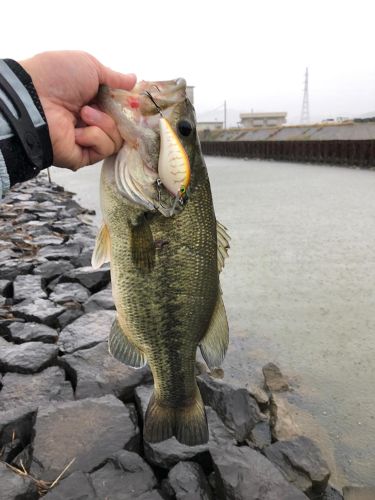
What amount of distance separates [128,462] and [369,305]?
340cm

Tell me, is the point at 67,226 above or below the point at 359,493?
above

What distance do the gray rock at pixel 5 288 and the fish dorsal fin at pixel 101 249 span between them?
3.37 metres

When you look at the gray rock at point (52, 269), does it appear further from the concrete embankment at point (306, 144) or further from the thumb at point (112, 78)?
the concrete embankment at point (306, 144)

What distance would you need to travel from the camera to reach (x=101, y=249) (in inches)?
87.7

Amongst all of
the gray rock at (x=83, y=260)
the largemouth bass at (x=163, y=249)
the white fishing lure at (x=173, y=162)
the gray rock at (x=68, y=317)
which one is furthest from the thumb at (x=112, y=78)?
the gray rock at (x=83, y=260)

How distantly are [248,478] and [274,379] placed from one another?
4.61 ft

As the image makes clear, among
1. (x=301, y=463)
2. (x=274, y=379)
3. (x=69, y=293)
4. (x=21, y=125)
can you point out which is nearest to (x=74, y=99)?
(x=21, y=125)

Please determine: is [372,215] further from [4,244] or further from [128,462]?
[128,462]

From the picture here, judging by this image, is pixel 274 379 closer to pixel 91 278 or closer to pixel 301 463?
pixel 301 463

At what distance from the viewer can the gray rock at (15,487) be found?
222 cm

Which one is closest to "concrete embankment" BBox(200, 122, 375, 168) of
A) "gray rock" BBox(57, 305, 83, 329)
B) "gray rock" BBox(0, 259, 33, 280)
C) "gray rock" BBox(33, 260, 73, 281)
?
"gray rock" BBox(33, 260, 73, 281)

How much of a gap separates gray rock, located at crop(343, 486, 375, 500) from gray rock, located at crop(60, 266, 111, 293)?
3.38 m

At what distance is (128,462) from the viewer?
250cm

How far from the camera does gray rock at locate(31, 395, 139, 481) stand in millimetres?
2504
